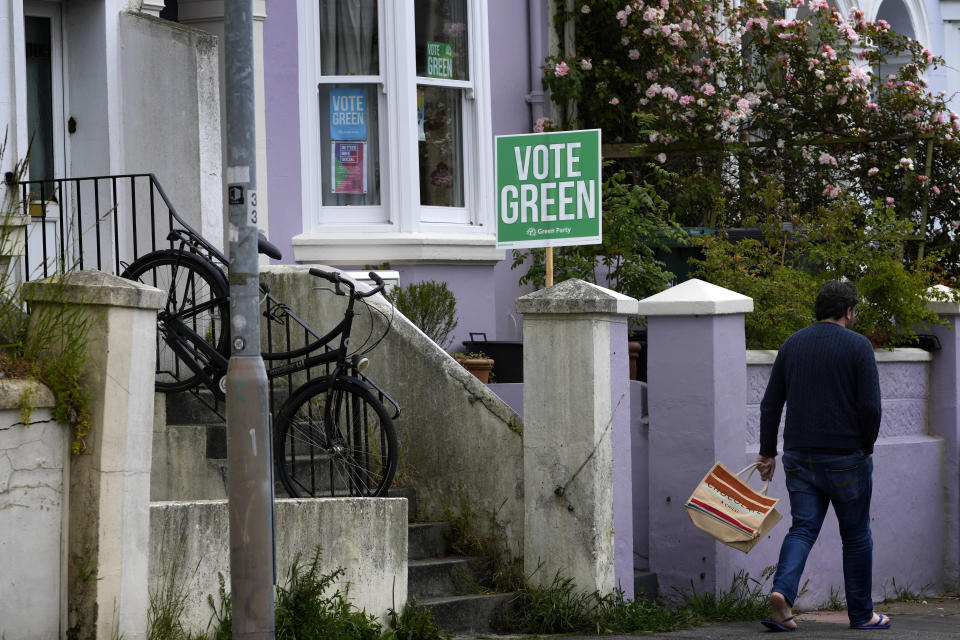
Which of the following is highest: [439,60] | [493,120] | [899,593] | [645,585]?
[439,60]

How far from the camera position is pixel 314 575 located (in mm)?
6918

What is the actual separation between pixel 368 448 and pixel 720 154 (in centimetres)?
651

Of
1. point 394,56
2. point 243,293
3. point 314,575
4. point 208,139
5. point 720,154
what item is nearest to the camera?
point 243,293

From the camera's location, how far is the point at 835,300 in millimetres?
7699

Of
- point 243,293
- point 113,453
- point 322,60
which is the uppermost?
point 322,60

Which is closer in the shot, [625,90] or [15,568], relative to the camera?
[15,568]

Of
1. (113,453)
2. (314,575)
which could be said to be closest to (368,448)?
(314,575)

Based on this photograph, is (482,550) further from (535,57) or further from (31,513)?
(535,57)

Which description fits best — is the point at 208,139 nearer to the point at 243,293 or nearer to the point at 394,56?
the point at 394,56

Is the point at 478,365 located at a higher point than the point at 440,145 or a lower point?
lower

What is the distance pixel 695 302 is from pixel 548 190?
1.16m

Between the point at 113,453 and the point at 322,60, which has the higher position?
the point at 322,60

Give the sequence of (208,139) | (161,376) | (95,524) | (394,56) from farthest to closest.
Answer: (394,56)
(208,139)
(161,376)
(95,524)

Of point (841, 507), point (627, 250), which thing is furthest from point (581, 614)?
point (627, 250)
